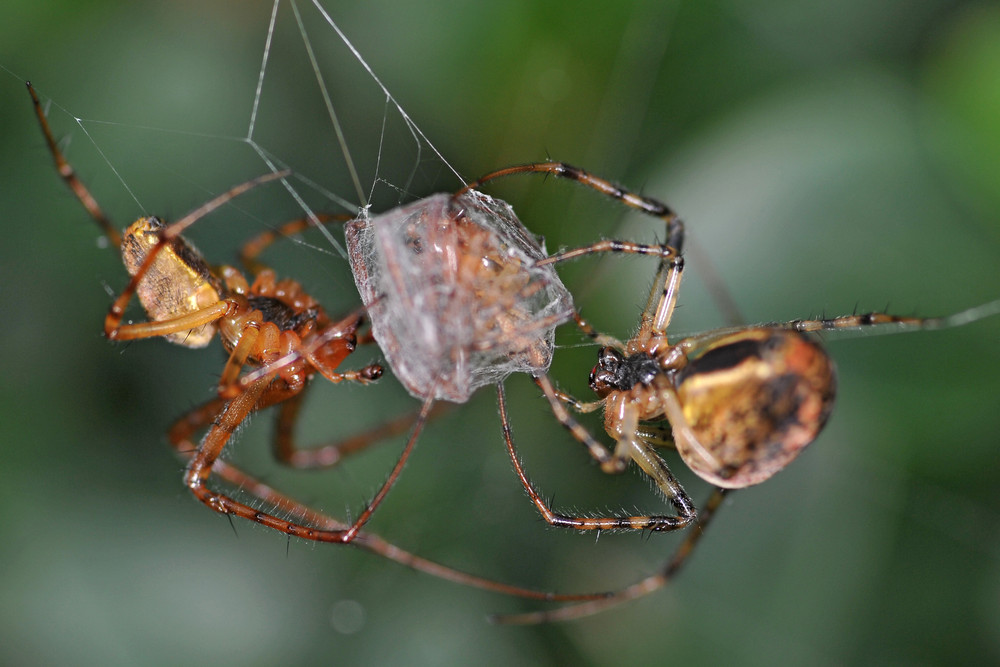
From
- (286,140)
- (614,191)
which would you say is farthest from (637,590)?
(286,140)

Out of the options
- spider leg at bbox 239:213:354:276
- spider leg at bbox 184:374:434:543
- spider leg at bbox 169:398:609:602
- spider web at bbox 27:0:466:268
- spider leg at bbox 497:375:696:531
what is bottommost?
spider leg at bbox 169:398:609:602

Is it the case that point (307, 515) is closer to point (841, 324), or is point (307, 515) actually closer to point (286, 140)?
point (286, 140)

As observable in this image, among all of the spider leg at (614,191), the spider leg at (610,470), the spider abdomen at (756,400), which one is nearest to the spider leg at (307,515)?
the spider leg at (610,470)

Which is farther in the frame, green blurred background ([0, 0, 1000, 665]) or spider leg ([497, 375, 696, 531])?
green blurred background ([0, 0, 1000, 665])

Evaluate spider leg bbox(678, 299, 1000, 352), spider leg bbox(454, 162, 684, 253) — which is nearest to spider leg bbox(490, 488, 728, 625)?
spider leg bbox(678, 299, 1000, 352)

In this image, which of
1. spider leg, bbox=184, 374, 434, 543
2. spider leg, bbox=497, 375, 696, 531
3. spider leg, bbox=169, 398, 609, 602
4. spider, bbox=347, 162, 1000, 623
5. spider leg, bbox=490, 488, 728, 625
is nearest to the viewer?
spider, bbox=347, 162, 1000, 623

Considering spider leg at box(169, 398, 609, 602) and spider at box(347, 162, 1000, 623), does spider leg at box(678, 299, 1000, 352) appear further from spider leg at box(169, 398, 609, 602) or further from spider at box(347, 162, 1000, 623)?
spider leg at box(169, 398, 609, 602)

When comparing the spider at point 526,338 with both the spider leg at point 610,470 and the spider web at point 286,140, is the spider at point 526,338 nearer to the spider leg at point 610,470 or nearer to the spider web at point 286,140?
the spider leg at point 610,470
